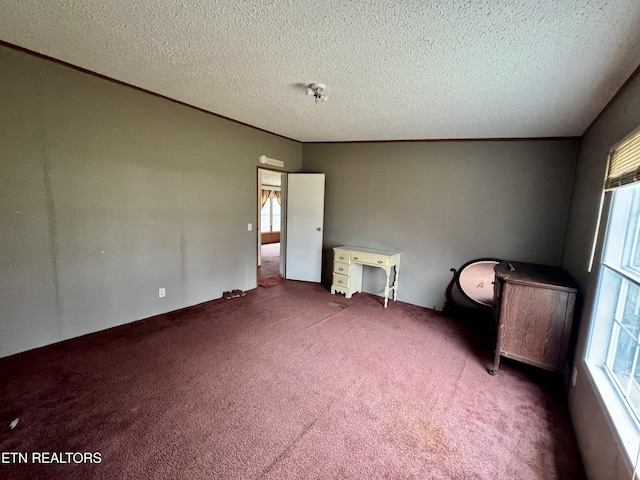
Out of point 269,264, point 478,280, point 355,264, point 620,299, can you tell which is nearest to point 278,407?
point 620,299

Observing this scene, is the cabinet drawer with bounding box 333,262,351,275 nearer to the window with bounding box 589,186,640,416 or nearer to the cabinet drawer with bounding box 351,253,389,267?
the cabinet drawer with bounding box 351,253,389,267

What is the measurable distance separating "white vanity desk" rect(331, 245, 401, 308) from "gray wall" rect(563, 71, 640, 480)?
1904mm

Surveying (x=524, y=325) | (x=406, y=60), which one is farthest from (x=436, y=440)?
(x=406, y=60)

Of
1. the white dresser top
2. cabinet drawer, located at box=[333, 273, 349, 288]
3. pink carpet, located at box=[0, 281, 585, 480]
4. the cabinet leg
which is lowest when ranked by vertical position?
pink carpet, located at box=[0, 281, 585, 480]

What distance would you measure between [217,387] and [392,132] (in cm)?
345

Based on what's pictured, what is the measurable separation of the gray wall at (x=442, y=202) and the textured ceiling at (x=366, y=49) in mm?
708

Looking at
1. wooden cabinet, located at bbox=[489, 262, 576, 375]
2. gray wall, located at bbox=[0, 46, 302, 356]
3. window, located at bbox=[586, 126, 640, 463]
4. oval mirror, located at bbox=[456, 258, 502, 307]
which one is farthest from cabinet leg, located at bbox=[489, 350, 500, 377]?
gray wall, located at bbox=[0, 46, 302, 356]

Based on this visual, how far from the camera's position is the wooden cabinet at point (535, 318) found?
2.21 m

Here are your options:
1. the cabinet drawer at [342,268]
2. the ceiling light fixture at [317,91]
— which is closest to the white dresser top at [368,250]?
the cabinet drawer at [342,268]

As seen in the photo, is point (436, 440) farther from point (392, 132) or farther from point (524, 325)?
point (392, 132)

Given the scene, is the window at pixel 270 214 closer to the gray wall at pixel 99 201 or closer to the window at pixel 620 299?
the gray wall at pixel 99 201

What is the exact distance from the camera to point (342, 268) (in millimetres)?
4348

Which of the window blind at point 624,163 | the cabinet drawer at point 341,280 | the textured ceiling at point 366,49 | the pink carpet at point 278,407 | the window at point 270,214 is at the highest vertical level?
the textured ceiling at point 366,49

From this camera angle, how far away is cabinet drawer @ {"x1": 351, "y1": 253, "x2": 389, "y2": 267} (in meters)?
3.98
